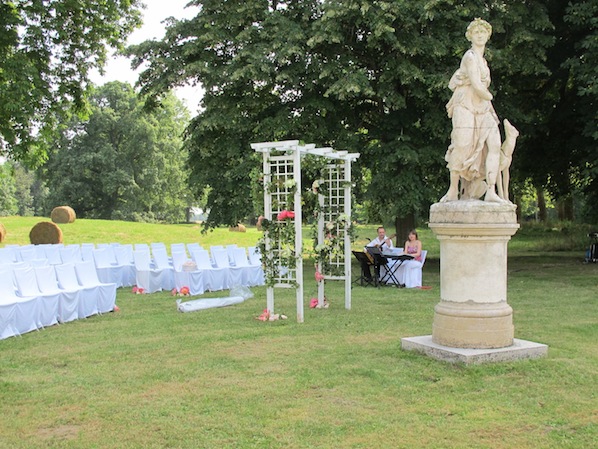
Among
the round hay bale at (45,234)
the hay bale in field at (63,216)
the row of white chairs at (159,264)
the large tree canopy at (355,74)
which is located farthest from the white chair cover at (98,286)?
the hay bale in field at (63,216)

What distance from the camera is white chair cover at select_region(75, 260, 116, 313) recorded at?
11406 mm

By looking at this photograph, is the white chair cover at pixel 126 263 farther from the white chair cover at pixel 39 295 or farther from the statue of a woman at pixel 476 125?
the statue of a woman at pixel 476 125

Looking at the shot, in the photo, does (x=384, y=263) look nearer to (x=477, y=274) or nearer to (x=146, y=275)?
(x=146, y=275)

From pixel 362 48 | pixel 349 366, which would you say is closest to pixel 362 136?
→ pixel 362 48

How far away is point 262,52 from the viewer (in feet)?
54.6

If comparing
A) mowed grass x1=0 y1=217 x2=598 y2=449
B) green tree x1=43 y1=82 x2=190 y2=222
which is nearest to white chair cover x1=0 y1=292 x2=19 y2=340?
mowed grass x1=0 y1=217 x2=598 y2=449

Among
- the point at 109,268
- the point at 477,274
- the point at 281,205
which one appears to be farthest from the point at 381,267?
the point at 477,274

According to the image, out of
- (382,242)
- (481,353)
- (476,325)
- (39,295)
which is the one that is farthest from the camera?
(382,242)

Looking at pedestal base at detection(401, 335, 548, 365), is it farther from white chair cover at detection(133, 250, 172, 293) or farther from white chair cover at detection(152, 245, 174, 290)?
white chair cover at detection(152, 245, 174, 290)

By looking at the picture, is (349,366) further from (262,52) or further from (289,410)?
(262,52)

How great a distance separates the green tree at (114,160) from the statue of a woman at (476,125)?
1696 inches

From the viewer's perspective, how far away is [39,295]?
394 inches

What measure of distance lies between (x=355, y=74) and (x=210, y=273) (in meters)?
6.13

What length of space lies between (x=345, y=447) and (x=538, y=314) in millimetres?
6677
